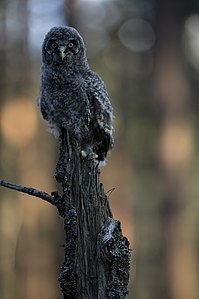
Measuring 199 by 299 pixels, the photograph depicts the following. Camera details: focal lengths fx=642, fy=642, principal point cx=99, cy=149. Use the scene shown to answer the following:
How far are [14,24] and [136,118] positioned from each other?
14.9ft

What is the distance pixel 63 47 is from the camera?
15.4 feet

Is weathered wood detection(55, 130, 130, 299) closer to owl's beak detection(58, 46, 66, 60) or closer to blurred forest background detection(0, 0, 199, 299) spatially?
owl's beak detection(58, 46, 66, 60)

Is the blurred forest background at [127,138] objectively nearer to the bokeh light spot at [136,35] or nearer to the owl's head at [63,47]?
the bokeh light spot at [136,35]

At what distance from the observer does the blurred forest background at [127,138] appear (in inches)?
399

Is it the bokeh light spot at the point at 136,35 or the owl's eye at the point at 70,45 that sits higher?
the bokeh light spot at the point at 136,35

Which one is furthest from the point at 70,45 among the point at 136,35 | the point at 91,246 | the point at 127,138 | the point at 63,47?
the point at 127,138

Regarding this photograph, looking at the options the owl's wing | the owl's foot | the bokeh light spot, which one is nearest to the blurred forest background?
the bokeh light spot

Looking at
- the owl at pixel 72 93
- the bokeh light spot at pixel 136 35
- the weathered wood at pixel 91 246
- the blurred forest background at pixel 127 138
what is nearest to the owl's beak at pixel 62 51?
the owl at pixel 72 93

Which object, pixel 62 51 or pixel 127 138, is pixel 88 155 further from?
pixel 127 138

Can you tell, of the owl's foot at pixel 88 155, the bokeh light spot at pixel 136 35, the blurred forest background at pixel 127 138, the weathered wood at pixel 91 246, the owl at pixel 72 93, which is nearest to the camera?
the weathered wood at pixel 91 246

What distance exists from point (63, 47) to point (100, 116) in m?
0.58

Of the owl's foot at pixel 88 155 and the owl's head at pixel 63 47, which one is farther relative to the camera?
the owl's head at pixel 63 47

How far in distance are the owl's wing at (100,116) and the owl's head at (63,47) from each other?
0.20 m

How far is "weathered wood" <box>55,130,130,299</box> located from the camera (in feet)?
11.6
